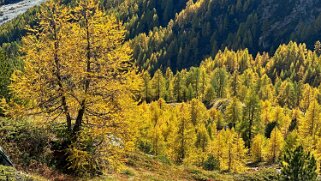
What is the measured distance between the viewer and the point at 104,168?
27.9 meters

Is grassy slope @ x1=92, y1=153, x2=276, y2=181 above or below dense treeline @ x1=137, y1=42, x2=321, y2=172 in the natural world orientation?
above

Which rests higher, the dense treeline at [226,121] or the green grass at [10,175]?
the green grass at [10,175]

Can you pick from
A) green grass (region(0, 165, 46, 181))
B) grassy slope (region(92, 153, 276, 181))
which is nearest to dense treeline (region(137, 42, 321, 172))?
grassy slope (region(92, 153, 276, 181))

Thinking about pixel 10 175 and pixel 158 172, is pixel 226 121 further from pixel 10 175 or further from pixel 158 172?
pixel 10 175

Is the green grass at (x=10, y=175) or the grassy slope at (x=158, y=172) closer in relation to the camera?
the green grass at (x=10, y=175)

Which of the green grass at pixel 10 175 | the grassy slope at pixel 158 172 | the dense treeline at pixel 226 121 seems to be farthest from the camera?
the dense treeline at pixel 226 121

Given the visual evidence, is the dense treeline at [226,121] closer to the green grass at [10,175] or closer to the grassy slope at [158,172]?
the grassy slope at [158,172]

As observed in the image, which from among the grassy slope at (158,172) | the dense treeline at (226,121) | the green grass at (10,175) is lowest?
the dense treeline at (226,121)

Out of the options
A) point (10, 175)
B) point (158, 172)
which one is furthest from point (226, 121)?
point (10, 175)

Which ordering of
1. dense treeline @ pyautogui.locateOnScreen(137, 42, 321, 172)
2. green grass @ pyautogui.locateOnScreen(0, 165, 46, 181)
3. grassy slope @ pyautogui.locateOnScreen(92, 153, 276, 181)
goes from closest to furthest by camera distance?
green grass @ pyautogui.locateOnScreen(0, 165, 46, 181) → grassy slope @ pyautogui.locateOnScreen(92, 153, 276, 181) → dense treeline @ pyautogui.locateOnScreen(137, 42, 321, 172)

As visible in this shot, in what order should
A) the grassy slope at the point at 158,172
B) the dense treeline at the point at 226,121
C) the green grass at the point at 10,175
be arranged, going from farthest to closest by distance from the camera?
the dense treeline at the point at 226,121 < the grassy slope at the point at 158,172 < the green grass at the point at 10,175

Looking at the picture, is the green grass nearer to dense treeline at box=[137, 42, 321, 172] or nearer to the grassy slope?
the grassy slope

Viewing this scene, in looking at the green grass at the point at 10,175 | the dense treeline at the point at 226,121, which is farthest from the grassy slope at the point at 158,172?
the green grass at the point at 10,175

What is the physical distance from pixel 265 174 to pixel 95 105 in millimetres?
25115
